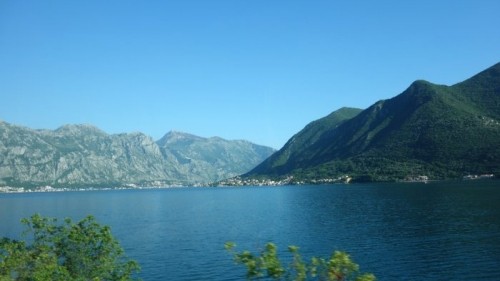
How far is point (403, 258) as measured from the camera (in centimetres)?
6631

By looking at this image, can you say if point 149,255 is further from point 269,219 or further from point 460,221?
point 460,221

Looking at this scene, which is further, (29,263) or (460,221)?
(460,221)

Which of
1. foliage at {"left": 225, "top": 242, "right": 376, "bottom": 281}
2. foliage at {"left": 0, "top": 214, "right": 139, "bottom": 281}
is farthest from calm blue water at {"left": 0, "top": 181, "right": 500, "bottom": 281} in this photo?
foliage at {"left": 225, "top": 242, "right": 376, "bottom": 281}

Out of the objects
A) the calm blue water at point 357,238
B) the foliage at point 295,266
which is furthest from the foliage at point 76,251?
the foliage at point 295,266

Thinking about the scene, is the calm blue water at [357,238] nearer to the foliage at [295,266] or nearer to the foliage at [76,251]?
the foliage at [76,251]

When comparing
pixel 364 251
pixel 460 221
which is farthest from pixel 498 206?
pixel 364 251

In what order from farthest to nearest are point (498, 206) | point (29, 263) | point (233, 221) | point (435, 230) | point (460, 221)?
point (233, 221), point (498, 206), point (460, 221), point (435, 230), point (29, 263)

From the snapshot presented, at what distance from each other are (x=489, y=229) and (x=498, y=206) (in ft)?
117

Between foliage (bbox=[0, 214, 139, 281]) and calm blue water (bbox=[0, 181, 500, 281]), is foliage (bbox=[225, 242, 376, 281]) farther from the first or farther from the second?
calm blue water (bbox=[0, 181, 500, 281])

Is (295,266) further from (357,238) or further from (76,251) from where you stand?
(357,238)

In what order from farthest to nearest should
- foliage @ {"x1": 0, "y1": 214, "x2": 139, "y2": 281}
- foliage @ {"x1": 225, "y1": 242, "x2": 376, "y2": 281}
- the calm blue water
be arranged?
the calm blue water, foliage @ {"x1": 0, "y1": 214, "x2": 139, "y2": 281}, foliage @ {"x1": 225, "y1": 242, "x2": 376, "y2": 281}

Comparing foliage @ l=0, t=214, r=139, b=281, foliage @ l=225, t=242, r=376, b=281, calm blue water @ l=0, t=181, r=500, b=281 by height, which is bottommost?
calm blue water @ l=0, t=181, r=500, b=281

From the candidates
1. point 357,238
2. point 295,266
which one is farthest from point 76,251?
point 357,238

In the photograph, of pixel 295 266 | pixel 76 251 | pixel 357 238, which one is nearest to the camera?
pixel 295 266
